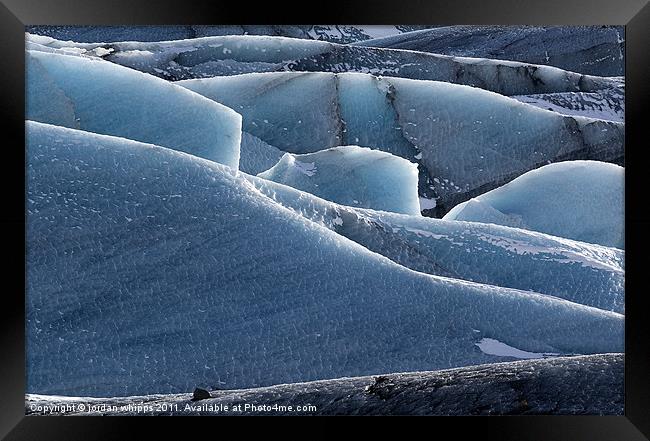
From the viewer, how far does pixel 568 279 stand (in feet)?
7.80

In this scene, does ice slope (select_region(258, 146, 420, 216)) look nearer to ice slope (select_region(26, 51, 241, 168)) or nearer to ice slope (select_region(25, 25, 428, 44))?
ice slope (select_region(26, 51, 241, 168))

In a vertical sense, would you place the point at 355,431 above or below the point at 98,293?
below

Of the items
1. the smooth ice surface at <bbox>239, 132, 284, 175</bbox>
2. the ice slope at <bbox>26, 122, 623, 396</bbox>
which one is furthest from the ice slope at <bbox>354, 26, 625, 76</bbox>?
Result: the ice slope at <bbox>26, 122, 623, 396</bbox>

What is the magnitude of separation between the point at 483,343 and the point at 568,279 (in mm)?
337

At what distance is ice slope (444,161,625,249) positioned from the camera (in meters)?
2.36

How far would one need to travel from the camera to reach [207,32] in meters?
2.38

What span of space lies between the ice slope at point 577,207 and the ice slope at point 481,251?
0.03 m

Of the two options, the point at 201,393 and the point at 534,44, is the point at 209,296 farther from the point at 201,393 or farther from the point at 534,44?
the point at 534,44

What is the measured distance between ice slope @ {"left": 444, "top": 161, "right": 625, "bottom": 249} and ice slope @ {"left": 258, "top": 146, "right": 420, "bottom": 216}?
246 millimetres

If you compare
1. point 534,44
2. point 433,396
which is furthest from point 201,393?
point 534,44

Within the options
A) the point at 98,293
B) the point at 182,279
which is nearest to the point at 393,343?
the point at 182,279

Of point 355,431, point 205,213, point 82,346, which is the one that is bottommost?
point 355,431

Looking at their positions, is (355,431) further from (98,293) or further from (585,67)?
(585,67)

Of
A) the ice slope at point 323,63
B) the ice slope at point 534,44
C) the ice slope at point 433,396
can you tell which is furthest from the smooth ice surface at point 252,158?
the ice slope at point 433,396
